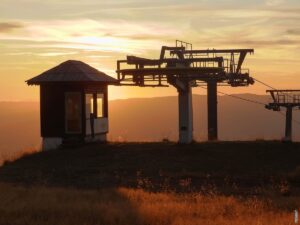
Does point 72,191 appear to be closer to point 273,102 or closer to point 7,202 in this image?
point 7,202

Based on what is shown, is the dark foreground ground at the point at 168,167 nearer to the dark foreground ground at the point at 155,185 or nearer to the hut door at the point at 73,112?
the dark foreground ground at the point at 155,185

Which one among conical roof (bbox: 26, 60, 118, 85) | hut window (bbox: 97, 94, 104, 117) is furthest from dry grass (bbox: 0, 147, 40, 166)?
hut window (bbox: 97, 94, 104, 117)

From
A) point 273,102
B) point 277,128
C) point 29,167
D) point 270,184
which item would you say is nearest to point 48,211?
point 270,184

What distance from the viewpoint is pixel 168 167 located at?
2583 centimetres

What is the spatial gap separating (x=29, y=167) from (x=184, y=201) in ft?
33.4

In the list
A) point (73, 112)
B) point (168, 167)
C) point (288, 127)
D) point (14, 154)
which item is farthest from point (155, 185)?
point (73, 112)

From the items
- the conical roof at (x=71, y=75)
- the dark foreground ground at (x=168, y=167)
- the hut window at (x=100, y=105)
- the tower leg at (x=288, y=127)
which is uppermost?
the conical roof at (x=71, y=75)

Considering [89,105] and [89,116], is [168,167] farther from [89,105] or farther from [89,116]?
[89,105]

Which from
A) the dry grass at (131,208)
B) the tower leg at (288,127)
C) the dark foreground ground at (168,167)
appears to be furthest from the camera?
the tower leg at (288,127)

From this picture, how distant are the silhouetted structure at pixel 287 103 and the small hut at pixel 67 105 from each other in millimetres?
7379

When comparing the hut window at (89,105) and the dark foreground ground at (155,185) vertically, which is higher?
the hut window at (89,105)

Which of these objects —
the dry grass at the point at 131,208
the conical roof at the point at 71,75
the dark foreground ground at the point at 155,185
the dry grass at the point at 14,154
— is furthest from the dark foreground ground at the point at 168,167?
the conical roof at the point at 71,75

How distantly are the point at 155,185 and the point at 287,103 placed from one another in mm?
12385

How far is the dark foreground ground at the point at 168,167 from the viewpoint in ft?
73.9
